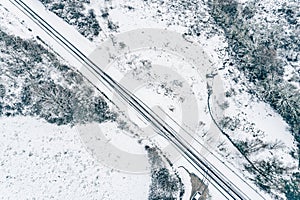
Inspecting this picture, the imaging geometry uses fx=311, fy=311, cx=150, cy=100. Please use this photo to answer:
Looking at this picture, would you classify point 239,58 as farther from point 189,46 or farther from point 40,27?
point 40,27

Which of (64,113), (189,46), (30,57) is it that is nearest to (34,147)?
(64,113)

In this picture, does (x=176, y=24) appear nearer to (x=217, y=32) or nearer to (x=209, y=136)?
(x=217, y=32)

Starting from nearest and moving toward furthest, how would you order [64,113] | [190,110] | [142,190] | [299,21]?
1. [142,190]
2. [64,113]
3. [190,110]
4. [299,21]

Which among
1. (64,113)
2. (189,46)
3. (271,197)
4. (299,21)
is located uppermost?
(299,21)

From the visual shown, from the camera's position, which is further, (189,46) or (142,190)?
(189,46)

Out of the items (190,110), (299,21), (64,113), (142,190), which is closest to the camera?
(142,190)

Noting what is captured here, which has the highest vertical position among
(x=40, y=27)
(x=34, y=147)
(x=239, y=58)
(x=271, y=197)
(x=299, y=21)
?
(x=299, y=21)

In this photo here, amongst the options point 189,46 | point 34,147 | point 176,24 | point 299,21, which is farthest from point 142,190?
point 299,21

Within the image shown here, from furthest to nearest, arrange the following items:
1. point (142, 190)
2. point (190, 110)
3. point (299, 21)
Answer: point (299, 21)
point (190, 110)
point (142, 190)

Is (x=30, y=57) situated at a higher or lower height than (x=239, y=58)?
lower
